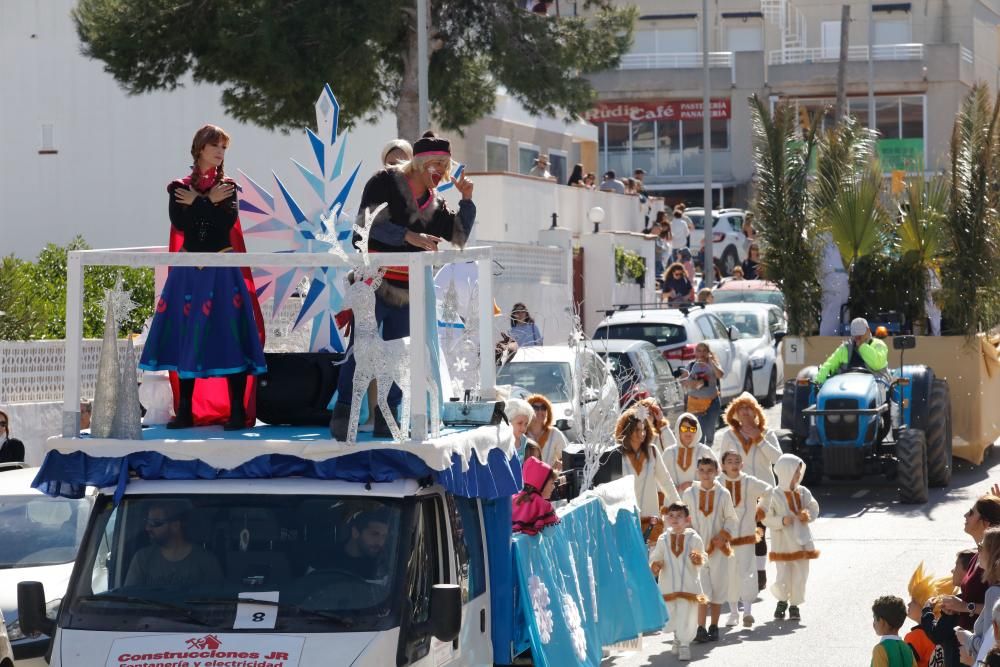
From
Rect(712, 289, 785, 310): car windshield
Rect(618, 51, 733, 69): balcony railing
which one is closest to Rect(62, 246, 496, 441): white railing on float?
Rect(712, 289, 785, 310): car windshield

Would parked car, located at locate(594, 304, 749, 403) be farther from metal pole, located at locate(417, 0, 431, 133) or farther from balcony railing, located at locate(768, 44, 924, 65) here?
balcony railing, located at locate(768, 44, 924, 65)

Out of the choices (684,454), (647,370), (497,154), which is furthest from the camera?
(497,154)

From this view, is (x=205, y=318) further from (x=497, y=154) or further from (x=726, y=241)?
(x=726, y=241)

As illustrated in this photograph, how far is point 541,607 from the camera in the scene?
25.4ft

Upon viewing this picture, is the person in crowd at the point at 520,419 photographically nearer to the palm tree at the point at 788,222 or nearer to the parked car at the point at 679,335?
the palm tree at the point at 788,222

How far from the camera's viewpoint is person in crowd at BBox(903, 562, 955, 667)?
7754 millimetres

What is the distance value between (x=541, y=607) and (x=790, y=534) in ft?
17.3

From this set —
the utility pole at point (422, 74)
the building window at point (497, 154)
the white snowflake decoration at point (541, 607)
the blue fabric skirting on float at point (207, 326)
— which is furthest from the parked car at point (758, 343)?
the blue fabric skirting on float at point (207, 326)

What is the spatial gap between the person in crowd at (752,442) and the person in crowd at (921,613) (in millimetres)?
4745

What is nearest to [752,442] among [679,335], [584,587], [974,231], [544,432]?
[544,432]

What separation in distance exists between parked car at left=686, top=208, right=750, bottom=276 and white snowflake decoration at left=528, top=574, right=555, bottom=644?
117 ft

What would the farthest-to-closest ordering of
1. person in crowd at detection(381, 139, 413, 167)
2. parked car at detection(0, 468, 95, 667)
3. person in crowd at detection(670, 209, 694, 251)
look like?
person in crowd at detection(670, 209, 694, 251), parked car at detection(0, 468, 95, 667), person in crowd at detection(381, 139, 413, 167)

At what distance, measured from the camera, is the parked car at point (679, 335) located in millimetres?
23453

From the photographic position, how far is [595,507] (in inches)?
362
